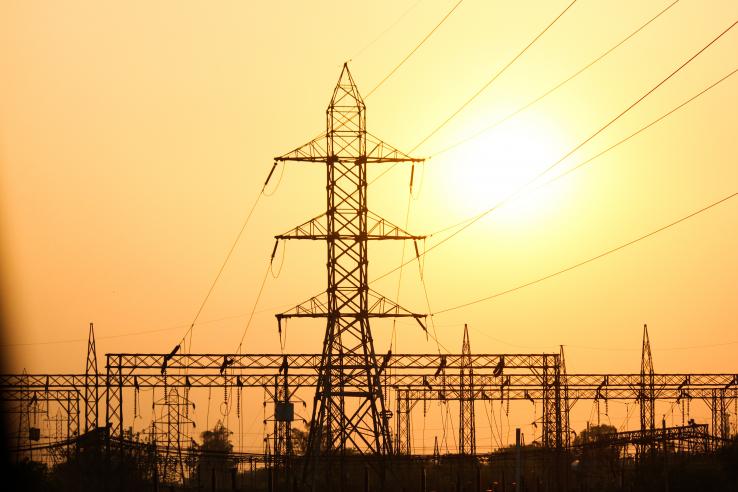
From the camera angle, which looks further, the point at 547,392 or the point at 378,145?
the point at 547,392

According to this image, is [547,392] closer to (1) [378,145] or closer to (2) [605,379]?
(2) [605,379]

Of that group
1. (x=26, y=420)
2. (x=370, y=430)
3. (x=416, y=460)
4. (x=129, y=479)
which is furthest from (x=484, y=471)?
(x=370, y=430)

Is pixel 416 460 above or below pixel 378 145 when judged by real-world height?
below

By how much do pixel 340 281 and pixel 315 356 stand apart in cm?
1324

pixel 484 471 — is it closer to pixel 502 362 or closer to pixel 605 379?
pixel 605 379

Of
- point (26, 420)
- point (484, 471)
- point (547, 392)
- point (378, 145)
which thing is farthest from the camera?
point (484, 471)

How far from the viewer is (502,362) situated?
63750mm

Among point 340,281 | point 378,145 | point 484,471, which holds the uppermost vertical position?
point 378,145

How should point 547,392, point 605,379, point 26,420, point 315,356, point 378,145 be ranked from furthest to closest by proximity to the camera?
→ point 26,420
point 605,379
point 547,392
point 315,356
point 378,145

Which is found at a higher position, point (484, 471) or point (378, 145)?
point (378, 145)

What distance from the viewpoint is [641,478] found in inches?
2496

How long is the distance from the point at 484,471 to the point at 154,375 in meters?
44.5

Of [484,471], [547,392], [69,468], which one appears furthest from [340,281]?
[484,471]

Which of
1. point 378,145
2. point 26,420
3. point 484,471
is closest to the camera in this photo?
point 378,145
